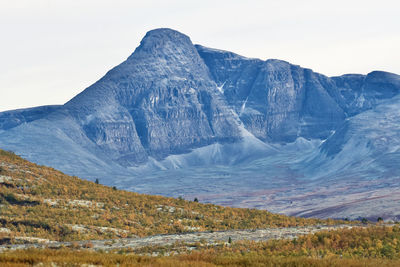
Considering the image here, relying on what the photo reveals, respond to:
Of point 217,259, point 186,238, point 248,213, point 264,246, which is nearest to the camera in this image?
point 217,259

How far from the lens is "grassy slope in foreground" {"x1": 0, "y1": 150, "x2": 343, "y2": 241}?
40031 mm

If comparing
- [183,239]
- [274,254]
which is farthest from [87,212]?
[274,254]

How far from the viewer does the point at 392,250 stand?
90.3 ft

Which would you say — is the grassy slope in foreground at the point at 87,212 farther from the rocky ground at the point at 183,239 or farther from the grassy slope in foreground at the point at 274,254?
the grassy slope in foreground at the point at 274,254

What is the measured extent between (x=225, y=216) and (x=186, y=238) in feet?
49.9

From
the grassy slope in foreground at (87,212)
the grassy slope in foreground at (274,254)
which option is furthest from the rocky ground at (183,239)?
the grassy slope in foreground at (87,212)

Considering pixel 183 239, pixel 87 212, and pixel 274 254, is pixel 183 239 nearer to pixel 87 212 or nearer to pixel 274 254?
pixel 274 254

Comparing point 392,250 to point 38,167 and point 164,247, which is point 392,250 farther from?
point 38,167

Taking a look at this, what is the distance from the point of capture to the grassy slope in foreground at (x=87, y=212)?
40.0m

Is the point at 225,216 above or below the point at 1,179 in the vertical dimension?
below

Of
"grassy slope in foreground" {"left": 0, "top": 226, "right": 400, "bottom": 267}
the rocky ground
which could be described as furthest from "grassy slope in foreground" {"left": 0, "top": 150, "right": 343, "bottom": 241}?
"grassy slope in foreground" {"left": 0, "top": 226, "right": 400, "bottom": 267}

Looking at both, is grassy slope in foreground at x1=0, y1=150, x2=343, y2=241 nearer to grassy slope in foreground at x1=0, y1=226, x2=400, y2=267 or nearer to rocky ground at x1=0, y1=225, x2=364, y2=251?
rocky ground at x1=0, y1=225, x2=364, y2=251

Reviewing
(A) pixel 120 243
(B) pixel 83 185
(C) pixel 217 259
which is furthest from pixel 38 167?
(C) pixel 217 259

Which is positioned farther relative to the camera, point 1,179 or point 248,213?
point 248,213
